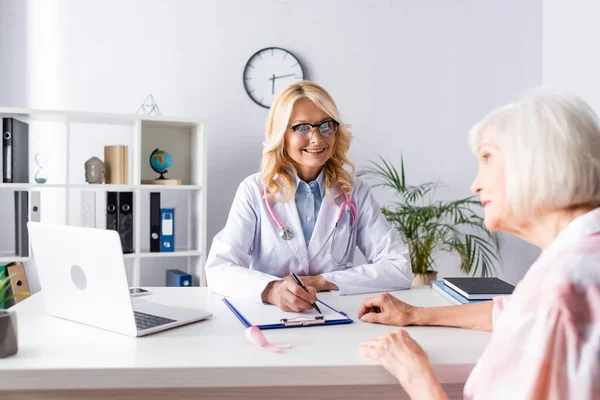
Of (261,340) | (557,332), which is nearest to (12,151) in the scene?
(261,340)

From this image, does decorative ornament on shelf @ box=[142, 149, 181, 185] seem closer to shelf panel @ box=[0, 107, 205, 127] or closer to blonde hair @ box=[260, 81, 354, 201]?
shelf panel @ box=[0, 107, 205, 127]

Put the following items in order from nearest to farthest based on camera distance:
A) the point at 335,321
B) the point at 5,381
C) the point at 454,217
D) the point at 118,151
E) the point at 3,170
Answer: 1. the point at 5,381
2. the point at 335,321
3. the point at 3,170
4. the point at 118,151
5. the point at 454,217

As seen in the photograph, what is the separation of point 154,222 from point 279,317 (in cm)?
201

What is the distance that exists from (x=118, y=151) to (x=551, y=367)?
278 cm

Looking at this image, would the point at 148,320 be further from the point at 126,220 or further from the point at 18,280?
the point at 18,280

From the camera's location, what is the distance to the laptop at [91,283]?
3.75 feet

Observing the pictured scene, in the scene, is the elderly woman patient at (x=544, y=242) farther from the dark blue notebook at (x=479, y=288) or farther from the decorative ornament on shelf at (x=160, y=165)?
the decorative ornament on shelf at (x=160, y=165)

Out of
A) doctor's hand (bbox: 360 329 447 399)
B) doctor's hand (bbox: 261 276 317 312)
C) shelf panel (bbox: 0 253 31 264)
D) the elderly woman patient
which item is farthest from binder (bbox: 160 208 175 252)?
the elderly woman patient

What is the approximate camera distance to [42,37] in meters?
3.27

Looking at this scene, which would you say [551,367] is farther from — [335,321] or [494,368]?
[335,321]

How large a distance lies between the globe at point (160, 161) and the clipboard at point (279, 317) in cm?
185

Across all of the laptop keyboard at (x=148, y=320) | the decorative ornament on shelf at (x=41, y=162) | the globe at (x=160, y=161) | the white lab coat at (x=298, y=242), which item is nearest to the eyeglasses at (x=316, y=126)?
the white lab coat at (x=298, y=242)

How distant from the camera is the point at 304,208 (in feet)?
7.00

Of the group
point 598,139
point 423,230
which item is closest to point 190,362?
point 598,139
